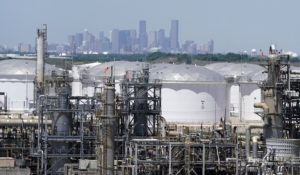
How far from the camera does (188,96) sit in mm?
85188

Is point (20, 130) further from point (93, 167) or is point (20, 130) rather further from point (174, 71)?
point (174, 71)

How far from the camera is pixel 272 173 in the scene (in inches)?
1549

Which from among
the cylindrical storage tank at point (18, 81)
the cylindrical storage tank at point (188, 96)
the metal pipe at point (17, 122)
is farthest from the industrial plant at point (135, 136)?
the cylindrical storage tank at point (188, 96)

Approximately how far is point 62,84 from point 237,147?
44.4 feet

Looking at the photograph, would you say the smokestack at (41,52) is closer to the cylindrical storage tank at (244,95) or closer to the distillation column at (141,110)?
the distillation column at (141,110)

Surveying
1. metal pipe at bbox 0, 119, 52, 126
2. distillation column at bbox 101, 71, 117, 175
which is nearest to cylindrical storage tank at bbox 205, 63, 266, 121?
metal pipe at bbox 0, 119, 52, 126

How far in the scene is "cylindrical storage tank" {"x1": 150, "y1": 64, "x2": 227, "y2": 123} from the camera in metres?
84.9

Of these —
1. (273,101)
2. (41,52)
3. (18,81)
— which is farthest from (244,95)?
(273,101)

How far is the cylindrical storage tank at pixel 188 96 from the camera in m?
84.9

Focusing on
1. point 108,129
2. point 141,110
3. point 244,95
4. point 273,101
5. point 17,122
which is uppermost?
point 244,95

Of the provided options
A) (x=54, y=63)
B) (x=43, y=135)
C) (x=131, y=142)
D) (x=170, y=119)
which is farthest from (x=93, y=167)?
(x=54, y=63)

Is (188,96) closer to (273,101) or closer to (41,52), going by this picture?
(41,52)

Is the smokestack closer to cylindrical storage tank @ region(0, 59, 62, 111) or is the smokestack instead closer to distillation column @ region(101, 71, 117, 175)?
cylindrical storage tank @ region(0, 59, 62, 111)

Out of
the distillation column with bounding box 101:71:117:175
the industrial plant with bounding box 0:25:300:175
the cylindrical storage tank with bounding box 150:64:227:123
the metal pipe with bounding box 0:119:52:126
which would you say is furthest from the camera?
the cylindrical storage tank with bounding box 150:64:227:123
